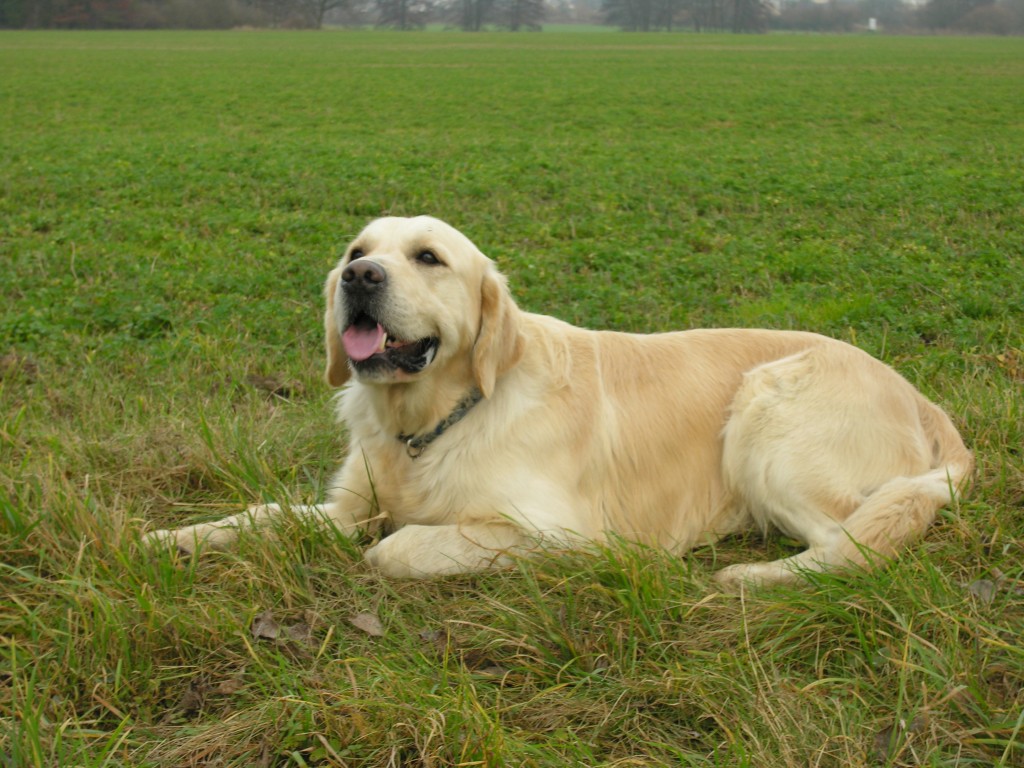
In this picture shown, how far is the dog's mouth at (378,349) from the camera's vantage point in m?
3.21

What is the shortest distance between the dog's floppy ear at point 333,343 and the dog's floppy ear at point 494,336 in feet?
1.61

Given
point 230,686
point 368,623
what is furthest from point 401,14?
point 230,686

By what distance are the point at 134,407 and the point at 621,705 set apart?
297 centimetres

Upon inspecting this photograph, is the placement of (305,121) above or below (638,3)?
below

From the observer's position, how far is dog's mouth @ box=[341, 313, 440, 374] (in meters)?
3.21

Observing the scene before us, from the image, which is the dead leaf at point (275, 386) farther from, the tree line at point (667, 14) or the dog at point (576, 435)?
the tree line at point (667, 14)

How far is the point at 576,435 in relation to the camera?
3.51 meters

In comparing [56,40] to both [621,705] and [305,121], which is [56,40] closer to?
[305,121]

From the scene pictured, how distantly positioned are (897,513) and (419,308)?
1682 mm

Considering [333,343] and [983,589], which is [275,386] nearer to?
[333,343]

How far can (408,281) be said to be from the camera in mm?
3172

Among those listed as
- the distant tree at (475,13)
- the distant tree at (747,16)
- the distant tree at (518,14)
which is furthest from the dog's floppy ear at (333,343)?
the distant tree at (747,16)

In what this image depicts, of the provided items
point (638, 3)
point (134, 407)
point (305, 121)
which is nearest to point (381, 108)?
point (305, 121)

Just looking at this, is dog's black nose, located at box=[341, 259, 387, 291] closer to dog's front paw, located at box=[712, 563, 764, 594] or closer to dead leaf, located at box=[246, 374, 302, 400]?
dog's front paw, located at box=[712, 563, 764, 594]
